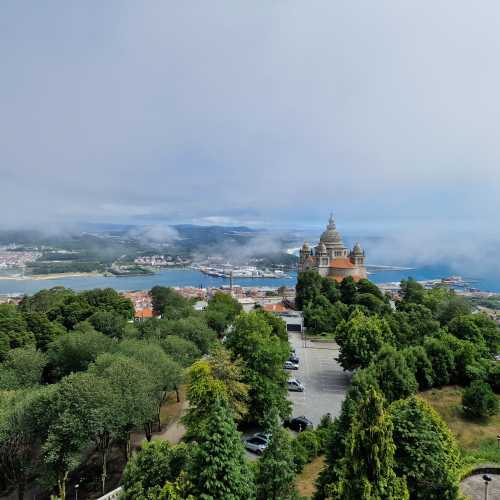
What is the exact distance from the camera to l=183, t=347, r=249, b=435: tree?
11.3 metres

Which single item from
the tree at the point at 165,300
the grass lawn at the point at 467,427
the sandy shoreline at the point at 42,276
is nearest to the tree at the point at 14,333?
the tree at the point at 165,300

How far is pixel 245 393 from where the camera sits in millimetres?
12586

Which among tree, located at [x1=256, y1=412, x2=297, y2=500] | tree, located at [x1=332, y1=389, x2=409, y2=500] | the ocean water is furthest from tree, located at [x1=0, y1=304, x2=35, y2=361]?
the ocean water

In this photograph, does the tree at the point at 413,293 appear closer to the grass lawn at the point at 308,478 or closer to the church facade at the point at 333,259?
the church facade at the point at 333,259

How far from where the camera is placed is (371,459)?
262 inches

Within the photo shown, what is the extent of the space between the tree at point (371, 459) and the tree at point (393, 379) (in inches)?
270

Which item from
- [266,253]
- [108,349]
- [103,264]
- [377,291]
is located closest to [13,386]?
[108,349]

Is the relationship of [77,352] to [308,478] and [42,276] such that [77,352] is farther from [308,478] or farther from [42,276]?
[42,276]

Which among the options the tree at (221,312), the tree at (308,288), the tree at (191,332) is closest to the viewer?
the tree at (191,332)

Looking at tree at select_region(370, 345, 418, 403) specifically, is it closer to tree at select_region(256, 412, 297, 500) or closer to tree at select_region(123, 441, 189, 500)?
tree at select_region(256, 412, 297, 500)

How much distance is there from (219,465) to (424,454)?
498cm

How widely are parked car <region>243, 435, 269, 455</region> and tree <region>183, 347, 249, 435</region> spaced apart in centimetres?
92

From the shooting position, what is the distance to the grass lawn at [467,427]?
11492 millimetres

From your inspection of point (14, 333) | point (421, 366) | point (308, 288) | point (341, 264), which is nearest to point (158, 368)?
point (14, 333)
